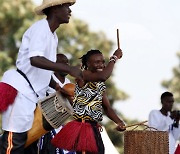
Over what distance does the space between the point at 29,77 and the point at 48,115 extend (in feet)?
1.14

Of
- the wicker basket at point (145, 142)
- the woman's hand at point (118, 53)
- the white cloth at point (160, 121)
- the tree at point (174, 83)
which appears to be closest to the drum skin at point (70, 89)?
the woman's hand at point (118, 53)

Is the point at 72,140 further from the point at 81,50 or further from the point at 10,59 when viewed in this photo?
the point at 81,50

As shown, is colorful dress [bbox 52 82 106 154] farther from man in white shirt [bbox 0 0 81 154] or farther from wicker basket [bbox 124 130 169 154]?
wicker basket [bbox 124 130 169 154]

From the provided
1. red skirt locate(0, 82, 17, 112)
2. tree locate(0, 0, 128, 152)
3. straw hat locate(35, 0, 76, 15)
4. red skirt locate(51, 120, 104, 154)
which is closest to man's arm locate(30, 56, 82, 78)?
red skirt locate(0, 82, 17, 112)

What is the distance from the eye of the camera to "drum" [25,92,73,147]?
17.4 ft

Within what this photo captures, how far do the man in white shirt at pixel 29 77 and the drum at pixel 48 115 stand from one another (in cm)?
6

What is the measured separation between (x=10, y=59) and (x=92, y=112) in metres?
10.4

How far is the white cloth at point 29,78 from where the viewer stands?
518 cm

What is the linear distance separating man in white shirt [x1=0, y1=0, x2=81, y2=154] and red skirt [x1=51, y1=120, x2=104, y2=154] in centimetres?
51

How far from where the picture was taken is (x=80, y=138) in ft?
18.6

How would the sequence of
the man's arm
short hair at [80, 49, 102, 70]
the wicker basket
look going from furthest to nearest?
the wicker basket, short hair at [80, 49, 102, 70], the man's arm

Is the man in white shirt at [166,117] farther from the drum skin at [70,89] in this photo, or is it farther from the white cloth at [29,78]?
the white cloth at [29,78]

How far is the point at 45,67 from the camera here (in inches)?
196

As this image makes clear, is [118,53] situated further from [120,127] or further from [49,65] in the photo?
[49,65]
